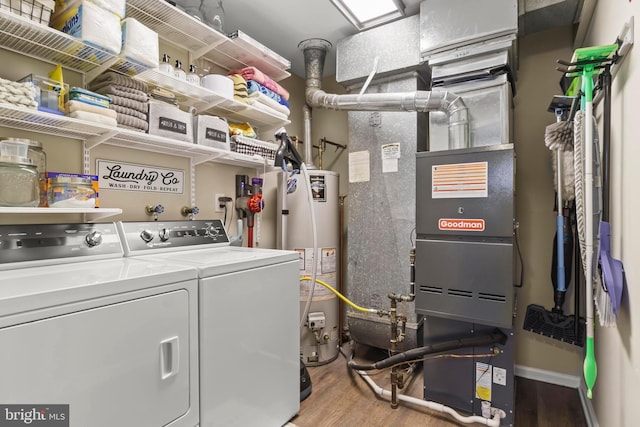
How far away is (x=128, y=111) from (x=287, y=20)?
1.45 meters

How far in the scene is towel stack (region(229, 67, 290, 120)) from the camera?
2254 mm

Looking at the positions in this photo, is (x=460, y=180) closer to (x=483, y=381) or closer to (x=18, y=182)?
(x=483, y=381)

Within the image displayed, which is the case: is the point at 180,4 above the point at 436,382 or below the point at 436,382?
above

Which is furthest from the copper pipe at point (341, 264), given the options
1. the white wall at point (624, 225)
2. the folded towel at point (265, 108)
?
the white wall at point (624, 225)

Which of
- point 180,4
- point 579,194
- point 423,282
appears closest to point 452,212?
point 423,282

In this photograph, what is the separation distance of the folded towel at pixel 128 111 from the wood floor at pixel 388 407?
188 cm

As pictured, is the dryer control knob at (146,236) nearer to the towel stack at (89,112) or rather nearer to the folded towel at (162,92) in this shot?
the towel stack at (89,112)

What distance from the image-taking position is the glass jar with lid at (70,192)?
144cm

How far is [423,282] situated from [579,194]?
36.7 inches

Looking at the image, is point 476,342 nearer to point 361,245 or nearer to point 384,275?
point 384,275

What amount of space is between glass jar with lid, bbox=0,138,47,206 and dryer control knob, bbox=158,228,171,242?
499mm

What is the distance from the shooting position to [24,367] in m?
0.86

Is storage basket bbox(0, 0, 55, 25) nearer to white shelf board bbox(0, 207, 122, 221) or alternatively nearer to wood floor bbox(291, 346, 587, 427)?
white shelf board bbox(0, 207, 122, 221)

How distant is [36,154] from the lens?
1496 millimetres
